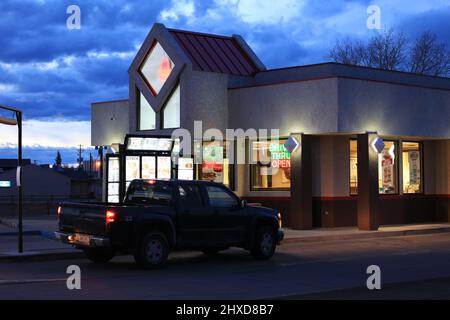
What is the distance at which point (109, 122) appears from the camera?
103ft

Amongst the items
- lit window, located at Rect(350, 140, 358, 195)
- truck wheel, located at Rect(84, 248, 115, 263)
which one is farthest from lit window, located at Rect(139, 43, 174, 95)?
truck wheel, located at Rect(84, 248, 115, 263)

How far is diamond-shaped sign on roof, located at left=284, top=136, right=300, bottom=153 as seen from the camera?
25.2 metres

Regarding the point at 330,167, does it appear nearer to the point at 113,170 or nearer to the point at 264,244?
the point at 113,170

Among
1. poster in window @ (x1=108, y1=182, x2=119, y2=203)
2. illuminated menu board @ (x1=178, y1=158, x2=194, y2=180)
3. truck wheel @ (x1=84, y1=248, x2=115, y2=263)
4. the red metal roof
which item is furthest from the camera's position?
the red metal roof

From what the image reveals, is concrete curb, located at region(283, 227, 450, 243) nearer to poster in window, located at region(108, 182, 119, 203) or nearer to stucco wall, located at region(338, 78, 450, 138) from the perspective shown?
stucco wall, located at region(338, 78, 450, 138)

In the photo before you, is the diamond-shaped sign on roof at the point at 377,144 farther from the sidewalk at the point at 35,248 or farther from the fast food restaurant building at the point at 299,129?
the sidewalk at the point at 35,248

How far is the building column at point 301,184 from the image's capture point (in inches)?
991

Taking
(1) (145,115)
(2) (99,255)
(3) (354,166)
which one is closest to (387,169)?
(3) (354,166)

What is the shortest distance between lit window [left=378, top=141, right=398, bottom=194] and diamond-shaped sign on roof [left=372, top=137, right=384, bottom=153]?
2365mm

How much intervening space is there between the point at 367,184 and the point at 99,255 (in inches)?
460

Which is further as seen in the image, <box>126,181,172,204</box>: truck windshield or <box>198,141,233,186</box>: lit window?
<box>198,141,233,186</box>: lit window

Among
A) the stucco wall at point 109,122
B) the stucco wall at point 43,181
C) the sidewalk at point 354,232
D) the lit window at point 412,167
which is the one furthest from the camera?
the stucco wall at point 43,181

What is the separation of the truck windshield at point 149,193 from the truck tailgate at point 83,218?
150cm

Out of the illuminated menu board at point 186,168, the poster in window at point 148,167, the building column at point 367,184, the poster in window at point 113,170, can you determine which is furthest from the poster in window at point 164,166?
the building column at point 367,184
